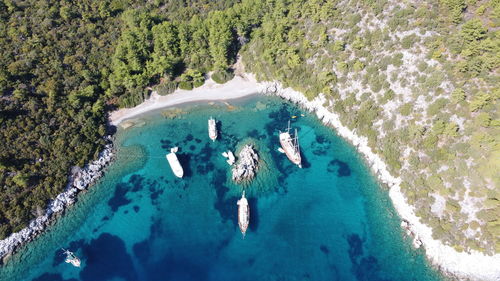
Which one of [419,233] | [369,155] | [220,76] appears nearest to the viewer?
[419,233]

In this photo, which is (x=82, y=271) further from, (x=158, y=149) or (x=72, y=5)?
(x=72, y=5)

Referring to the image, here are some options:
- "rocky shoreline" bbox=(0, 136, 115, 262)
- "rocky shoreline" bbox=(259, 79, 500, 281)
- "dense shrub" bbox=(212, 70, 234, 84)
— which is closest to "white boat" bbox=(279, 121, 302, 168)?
"rocky shoreline" bbox=(259, 79, 500, 281)

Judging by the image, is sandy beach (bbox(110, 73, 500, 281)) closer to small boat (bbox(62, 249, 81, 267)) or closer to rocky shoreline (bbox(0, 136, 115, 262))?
rocky shoreline (bbox(0, 136, 115, 262))

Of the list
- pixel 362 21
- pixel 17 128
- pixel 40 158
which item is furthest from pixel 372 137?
pixel 17 128

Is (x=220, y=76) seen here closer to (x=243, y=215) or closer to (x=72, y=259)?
(x=243, y=215)

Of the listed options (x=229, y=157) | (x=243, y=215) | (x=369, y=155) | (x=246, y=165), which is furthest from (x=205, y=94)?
(x=369, y=155)

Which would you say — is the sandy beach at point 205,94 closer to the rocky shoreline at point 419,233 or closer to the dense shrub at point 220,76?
the dense shrub at point 220,76

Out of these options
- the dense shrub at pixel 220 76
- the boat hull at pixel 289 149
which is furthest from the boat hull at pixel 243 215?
the dense shrub at pixel 220 76
